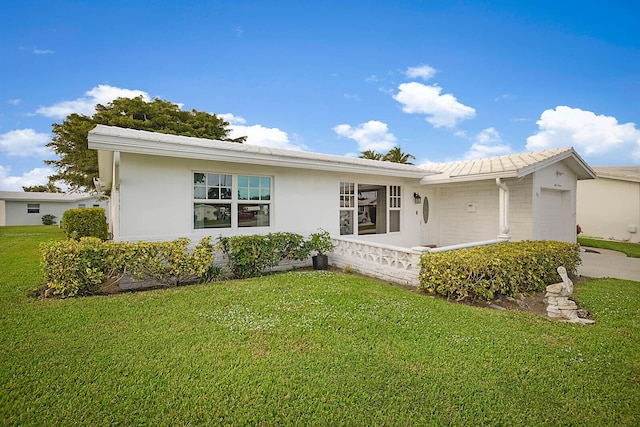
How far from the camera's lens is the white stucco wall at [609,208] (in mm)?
15133

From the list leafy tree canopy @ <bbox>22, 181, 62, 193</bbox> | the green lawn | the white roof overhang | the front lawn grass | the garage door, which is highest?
leafy tree canopy @ <bbox>22, 181, 62, 193</bbox>

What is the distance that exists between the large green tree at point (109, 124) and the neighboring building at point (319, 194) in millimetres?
10039

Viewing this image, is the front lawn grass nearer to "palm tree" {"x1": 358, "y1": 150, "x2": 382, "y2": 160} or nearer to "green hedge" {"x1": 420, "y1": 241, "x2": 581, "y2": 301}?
"green hedge" {"x1": 420, "y1": 241, "x2": 581, "y2": 301}

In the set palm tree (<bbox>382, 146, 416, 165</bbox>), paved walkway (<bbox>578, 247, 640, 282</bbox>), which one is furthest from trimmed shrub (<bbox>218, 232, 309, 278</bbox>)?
palm tree (<bbox>382, 146, 416, 165</bbox>)

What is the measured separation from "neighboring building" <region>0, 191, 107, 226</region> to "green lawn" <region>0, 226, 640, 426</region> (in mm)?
31857

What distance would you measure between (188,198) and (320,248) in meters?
3.49

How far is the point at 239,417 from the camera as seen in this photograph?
2416mm

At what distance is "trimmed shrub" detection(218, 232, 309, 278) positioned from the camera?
692 cm

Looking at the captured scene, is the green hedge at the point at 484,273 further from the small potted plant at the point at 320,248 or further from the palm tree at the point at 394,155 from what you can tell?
the palm tree at the point at 394,155

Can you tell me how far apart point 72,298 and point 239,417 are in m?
4.69

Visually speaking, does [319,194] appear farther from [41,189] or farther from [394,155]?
[41,189]

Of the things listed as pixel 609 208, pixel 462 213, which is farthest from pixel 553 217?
pixel 609 208

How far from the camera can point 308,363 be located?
3.21 meters

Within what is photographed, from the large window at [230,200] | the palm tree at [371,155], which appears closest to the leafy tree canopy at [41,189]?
the palm tree at [371,155]
